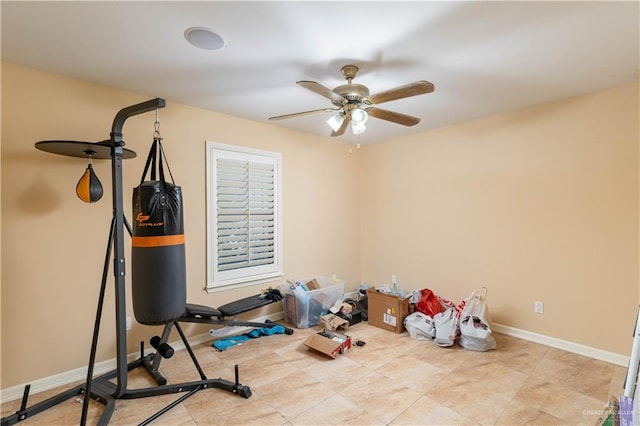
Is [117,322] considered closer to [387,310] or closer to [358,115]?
[358,115]

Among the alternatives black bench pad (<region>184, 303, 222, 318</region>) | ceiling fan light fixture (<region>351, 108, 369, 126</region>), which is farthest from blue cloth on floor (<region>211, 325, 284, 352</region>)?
ceiling fan light fixture (<region>351, 108, 369, 126</region>)

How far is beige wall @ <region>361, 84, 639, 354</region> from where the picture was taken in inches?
110

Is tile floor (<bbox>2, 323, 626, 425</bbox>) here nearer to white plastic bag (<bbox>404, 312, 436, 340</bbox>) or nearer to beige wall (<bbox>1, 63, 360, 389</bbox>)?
white plastic bag (<bbox>404, 312, 436, 340</bbox>)

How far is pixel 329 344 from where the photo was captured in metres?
2.95

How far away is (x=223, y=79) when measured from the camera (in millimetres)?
2617

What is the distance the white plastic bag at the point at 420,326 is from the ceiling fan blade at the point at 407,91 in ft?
8.15

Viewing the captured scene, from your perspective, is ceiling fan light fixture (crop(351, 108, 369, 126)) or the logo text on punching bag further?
ceiling fan light fixture (crop(351, 108, 369, 126))

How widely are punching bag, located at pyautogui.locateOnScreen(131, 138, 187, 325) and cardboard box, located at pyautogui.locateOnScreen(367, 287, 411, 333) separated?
248cm

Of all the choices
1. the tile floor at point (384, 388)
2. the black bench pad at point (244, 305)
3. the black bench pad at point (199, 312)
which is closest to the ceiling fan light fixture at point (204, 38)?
the black bench pad at point (199, 312)

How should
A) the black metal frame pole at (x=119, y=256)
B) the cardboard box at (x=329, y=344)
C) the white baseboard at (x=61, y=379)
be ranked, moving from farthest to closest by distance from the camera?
the cardboard box at (x=329, y=344) → the white baseboard at (x=61, y=379) → the black metal frame pole at (x=119, y=256)

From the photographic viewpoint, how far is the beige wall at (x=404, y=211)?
7.83 feet

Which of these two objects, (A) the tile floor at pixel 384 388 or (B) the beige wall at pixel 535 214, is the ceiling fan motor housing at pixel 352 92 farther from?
(A) the tile floor at pixel 384 388

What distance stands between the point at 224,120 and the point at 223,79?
3.03 feet

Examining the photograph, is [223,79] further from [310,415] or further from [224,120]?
[310,415]
